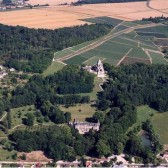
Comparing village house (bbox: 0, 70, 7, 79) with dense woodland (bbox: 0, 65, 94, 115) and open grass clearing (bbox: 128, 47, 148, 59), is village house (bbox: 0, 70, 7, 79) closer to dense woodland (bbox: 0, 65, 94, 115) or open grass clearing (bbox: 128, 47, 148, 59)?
dense woodland (bbox: 0, 65, 94, 115)

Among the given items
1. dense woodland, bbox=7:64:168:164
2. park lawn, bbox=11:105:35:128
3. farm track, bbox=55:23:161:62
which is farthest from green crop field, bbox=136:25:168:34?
park lawn, bbox=11:105:35:128

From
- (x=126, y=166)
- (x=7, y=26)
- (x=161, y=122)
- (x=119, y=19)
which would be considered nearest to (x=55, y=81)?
(x=161, y=122)

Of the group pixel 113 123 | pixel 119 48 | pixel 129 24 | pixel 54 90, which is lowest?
pixel 113 123

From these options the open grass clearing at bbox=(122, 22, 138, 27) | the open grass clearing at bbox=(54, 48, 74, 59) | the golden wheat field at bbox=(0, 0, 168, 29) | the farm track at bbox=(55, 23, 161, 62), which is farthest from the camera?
the open grass clearing at bbox=(122, 22, 138, 27)

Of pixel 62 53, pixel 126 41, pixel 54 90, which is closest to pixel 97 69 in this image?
pixel 54 90

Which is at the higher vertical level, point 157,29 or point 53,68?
point 157,29

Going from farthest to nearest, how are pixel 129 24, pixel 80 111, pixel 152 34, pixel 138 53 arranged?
pixel 129 24
pixel 152 34
pixel 138 53
pixel 80 111

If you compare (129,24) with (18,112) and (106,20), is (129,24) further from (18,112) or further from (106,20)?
(18,112)
